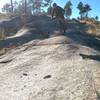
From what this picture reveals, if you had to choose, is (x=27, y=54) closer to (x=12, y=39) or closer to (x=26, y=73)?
(x=26, y=73)

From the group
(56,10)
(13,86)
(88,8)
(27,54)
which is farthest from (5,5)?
(13,86)

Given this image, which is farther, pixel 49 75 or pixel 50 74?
pixel 50 74

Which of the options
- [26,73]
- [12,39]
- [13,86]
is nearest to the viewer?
[13,86]

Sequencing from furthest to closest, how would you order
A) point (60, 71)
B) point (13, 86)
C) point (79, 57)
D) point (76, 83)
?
point (79, 57), point (60, 71), point (13, 86), point (76, 83)

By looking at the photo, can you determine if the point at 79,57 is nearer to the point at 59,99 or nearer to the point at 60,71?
the point at 60,71

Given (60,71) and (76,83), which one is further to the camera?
(60,71)

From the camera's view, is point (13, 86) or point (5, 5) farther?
point (5, 5)

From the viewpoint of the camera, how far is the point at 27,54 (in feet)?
66.8

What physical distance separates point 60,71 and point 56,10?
17.6 m

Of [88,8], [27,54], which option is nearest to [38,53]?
[27,54]

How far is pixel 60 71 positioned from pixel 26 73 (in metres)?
2.04

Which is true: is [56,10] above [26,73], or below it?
above

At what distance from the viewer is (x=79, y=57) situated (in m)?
17.2

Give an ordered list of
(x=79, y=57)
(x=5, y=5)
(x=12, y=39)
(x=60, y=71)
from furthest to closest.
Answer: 1. (x=5, y=5)
2. (x=12, y=39)
3. (x=79, y=57)
4. (x=60, y=71)
